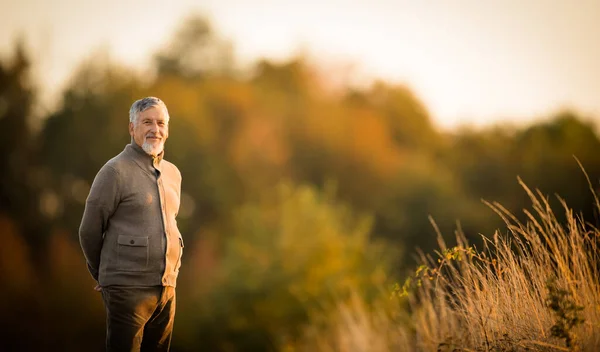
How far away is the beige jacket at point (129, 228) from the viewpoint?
13.1 feet

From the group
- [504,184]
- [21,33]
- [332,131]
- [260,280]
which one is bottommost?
[260,280]

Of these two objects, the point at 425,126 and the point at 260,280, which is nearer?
the point at 260,280

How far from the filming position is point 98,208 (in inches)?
157

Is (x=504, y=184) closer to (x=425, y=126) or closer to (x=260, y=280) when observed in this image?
(x=425, y=126)

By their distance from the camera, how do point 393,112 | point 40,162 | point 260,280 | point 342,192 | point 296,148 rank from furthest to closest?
point 393,112 < point 296,148 < point 342,192 < point 40,162 < point 260,280

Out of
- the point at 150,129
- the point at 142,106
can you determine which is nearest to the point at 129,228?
the point at 150,129

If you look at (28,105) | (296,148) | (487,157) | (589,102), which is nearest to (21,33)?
(28,105)

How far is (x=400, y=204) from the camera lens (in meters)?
42.6

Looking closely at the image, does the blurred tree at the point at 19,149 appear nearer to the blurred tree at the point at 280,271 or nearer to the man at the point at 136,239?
the blurred tree at the point at 280,271

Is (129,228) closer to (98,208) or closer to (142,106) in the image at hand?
(98,208)

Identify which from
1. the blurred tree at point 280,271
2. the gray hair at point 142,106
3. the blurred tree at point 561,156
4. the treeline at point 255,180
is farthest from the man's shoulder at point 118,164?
the blurred tree at point 561,156

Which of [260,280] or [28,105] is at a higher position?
[28,105]

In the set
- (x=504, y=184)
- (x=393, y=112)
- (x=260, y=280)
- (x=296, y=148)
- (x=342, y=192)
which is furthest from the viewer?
(x=393, y=112)

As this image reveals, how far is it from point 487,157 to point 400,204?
6101 mm
